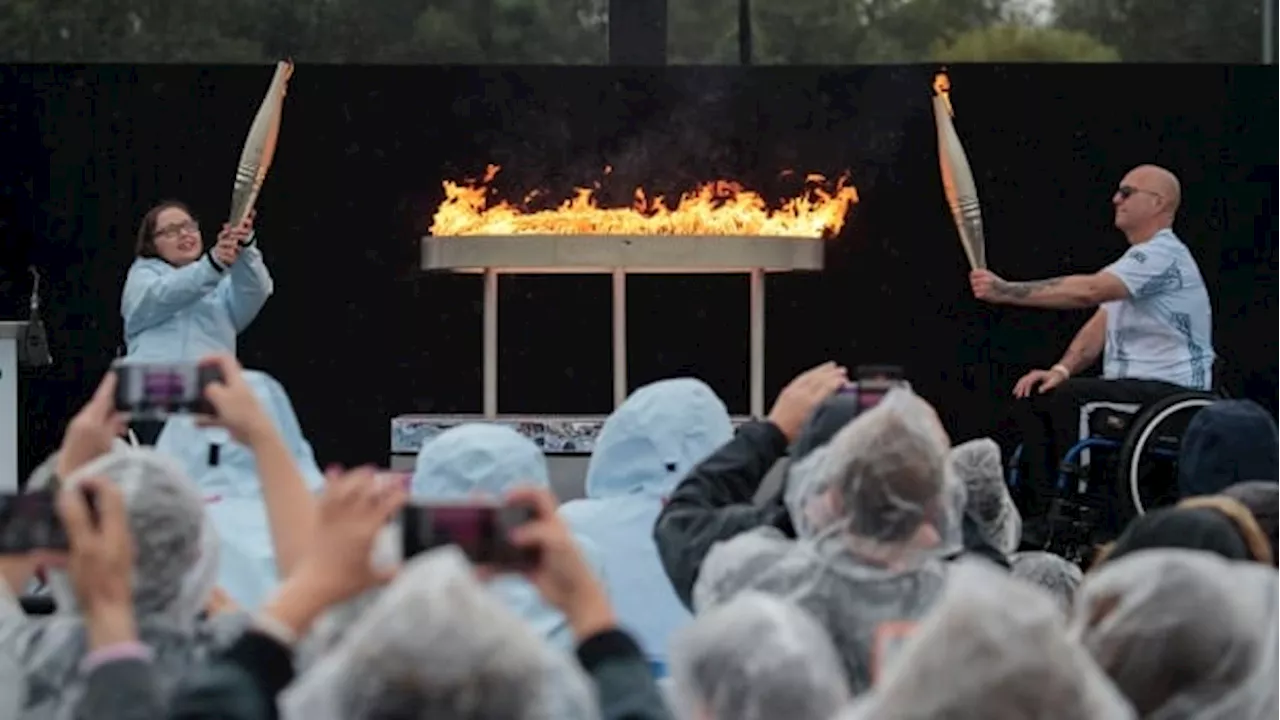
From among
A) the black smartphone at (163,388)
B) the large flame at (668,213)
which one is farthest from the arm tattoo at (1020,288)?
the black smartphone at (163,388)

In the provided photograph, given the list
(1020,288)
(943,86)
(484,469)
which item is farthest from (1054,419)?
(484,469)

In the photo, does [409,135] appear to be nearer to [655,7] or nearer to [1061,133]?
[655,7]

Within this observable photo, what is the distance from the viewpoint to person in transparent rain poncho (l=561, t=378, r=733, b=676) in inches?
173

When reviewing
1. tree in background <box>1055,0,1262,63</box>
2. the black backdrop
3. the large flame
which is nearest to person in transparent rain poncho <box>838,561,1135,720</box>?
the large flame

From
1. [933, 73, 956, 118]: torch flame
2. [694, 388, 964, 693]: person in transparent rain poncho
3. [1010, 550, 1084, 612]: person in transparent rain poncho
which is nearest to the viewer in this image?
[694, 388, 964, 693]: person in transparent rain poncho

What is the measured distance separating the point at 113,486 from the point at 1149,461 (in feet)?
17.2

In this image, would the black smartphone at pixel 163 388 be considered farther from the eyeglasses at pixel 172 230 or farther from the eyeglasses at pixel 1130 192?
the eyeglasses at pixel 1130 192

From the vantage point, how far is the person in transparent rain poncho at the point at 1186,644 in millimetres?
2494

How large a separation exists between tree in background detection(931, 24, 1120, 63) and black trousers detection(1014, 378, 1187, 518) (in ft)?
6.46

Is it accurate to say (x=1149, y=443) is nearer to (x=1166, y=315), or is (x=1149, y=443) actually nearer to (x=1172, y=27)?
(x=1166, y=315)

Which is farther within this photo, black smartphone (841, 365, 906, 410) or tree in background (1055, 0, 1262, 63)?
tree in background (1055, 0, 1262, 63)

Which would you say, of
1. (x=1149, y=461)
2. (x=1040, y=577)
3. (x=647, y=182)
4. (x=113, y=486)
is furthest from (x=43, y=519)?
(x=647, y=182)

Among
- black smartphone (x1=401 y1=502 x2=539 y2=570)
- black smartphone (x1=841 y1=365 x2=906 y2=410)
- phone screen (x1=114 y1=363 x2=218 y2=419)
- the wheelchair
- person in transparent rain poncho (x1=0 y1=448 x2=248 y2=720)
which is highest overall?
phone screen (x1=114 y1=363 x2=218 y2=419)

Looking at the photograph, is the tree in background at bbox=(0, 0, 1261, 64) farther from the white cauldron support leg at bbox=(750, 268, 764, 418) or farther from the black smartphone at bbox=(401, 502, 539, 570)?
the black smartphone at bbox=(401, 502, 539, 570)
